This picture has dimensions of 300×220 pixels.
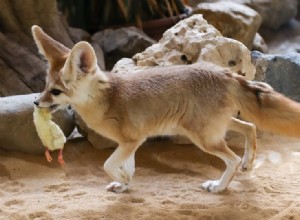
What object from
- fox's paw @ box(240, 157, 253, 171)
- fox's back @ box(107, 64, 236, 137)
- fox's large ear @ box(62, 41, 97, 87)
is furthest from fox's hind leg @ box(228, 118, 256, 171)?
fox's large ear @ box(62, 41, 97, 87)

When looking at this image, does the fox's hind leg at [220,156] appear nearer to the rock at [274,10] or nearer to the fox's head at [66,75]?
the fox's head at [66,75]

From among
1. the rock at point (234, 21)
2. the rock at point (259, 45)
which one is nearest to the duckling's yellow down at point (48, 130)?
the rock at point (234, 21)

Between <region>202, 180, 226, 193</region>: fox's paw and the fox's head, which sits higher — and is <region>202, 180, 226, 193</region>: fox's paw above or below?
below

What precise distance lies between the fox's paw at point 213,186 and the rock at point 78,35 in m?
2.70

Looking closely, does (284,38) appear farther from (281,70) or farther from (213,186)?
(213,186)

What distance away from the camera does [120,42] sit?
19.8ft

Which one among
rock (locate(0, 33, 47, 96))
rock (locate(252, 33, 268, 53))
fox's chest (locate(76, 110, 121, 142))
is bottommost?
rock (locate(252, 33, 268, 53))

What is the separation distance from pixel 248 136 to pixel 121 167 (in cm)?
92

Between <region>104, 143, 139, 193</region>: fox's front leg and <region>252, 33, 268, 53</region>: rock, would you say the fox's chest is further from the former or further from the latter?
<region>252, 33, 268, 53</region>: rock

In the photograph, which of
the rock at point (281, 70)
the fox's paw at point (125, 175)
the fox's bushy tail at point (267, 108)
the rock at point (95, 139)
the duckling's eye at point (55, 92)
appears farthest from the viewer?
the rock at point (281, 70)

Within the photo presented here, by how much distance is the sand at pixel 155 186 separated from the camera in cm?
329

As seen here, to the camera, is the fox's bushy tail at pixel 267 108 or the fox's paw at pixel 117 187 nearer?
the fox's bushy tail at pixel 267 108

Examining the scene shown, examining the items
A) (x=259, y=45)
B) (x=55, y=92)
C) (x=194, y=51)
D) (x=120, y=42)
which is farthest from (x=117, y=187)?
(x=259, y=45)

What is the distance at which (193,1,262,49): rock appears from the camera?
5.86 metres
